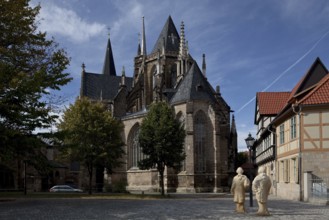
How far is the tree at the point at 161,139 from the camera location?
33.1 meters

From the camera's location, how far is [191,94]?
45438 mm

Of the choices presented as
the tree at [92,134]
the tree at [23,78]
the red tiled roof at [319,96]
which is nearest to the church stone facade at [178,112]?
the tree at [92,134]

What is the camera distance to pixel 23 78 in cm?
1769

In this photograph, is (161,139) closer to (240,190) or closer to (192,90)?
(192,90)

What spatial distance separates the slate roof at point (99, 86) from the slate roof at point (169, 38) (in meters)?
9.46

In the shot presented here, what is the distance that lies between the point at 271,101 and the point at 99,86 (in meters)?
37.0

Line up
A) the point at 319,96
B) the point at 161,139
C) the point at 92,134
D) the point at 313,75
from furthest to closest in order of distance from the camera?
the point at 92,134
the point at 161,139
the point at 313,75
the point at 319,96

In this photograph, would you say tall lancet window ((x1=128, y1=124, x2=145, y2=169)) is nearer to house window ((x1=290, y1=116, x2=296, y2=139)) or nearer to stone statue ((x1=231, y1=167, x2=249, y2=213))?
house window ((x1=290, y1=116, x2=296, y2=139))

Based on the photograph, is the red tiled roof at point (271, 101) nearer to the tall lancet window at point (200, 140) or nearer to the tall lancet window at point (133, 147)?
the tall lancet window at point (200, 140)

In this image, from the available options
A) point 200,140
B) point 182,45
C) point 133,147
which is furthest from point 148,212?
point 182,45

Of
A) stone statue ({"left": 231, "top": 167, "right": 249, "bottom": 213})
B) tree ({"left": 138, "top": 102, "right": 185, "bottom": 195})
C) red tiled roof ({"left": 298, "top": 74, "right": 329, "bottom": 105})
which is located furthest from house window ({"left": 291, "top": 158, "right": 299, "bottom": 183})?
stone statue ({"left": 231, "top": 167, "right": 249, "bottom": 213})

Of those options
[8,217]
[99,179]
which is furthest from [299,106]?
[99,179]

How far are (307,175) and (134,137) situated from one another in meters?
31.1

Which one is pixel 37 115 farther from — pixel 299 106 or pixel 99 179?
pixel 99 179
